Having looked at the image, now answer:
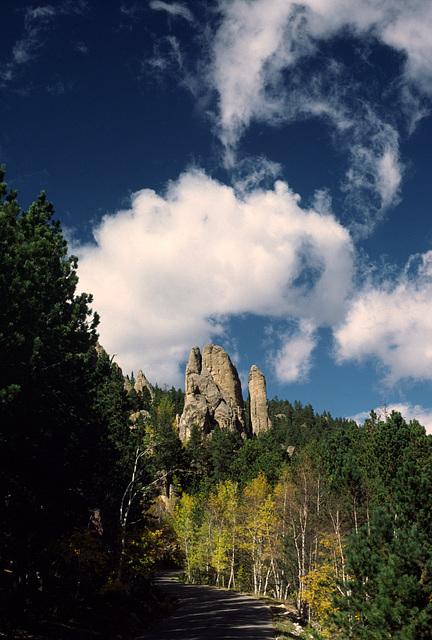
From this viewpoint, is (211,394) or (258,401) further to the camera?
(258,401)

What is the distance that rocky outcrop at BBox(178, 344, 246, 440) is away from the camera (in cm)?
9772

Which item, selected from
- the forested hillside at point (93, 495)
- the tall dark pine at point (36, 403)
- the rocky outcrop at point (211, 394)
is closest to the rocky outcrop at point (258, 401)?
the rocky outcrop at point (211, 394)

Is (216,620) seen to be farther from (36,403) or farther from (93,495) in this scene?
(36,403)

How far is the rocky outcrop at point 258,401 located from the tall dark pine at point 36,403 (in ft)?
339

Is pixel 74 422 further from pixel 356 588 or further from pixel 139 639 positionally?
pixel 356 588

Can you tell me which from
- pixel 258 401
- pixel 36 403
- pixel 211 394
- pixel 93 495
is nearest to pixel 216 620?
pixel 93 495

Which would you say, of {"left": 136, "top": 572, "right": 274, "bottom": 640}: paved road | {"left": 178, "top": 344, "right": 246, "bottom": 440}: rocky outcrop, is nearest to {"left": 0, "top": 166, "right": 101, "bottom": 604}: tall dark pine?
{"left": 136, "top": 572, "right": 274, "bottom": 640}: paved road

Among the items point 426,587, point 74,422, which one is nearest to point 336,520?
point 426,587

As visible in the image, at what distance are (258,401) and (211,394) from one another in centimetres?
2363

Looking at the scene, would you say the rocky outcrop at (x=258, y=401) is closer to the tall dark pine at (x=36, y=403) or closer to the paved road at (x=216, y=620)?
the paved road at (x=216, y=620)

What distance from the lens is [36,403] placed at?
13.5 m

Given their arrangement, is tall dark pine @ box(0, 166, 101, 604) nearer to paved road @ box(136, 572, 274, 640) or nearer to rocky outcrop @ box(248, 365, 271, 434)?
paved road @ box(136, 572, 274, 640)

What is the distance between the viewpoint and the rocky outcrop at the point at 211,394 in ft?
321

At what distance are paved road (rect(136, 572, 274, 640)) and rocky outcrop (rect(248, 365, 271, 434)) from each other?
279ft
